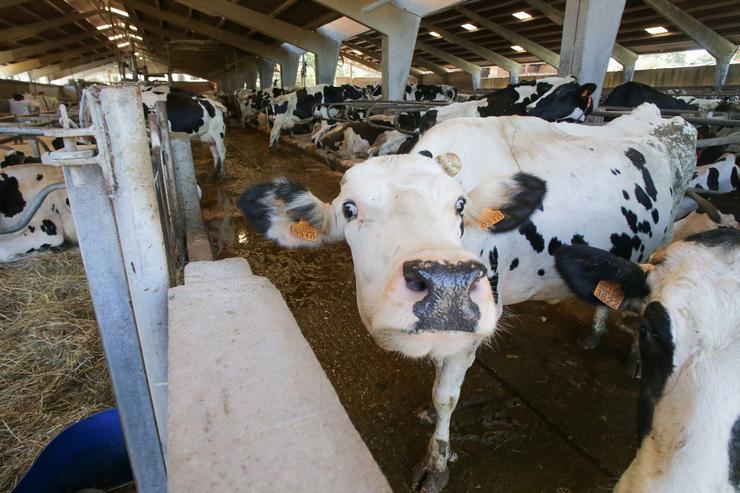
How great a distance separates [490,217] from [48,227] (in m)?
4.69

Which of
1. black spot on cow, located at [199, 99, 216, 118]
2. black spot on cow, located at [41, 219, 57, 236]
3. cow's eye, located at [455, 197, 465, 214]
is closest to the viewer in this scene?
cow's eye, located at [455, 197, 465, 214]

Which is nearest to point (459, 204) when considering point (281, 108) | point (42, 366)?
point (42, 366)

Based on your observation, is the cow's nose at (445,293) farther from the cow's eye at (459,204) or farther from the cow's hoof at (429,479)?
the cow's hoof at (429,479)

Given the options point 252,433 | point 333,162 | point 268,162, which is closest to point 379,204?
point 252,433

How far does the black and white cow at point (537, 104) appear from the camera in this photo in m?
5.79

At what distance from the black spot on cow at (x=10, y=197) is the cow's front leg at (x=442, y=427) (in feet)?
15.5

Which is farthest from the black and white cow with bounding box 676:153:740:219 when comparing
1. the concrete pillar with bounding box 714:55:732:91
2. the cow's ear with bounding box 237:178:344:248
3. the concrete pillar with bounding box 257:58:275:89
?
the concrete pillar with bounding box 257:58:275:89

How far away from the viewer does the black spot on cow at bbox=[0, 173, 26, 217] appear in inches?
183

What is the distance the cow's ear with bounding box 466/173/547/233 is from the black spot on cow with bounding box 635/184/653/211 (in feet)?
4.46

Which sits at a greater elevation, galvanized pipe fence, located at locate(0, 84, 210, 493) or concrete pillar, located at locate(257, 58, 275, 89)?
concrete pillar, located at locate(257, 58, 275, 89)

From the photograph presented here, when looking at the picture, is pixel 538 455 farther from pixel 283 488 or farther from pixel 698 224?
pixel 698 224

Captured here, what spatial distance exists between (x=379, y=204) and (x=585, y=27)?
636 cm

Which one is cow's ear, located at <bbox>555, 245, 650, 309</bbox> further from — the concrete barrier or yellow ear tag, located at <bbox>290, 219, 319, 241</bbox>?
the concrete barrier

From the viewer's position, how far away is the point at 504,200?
7.32ft
